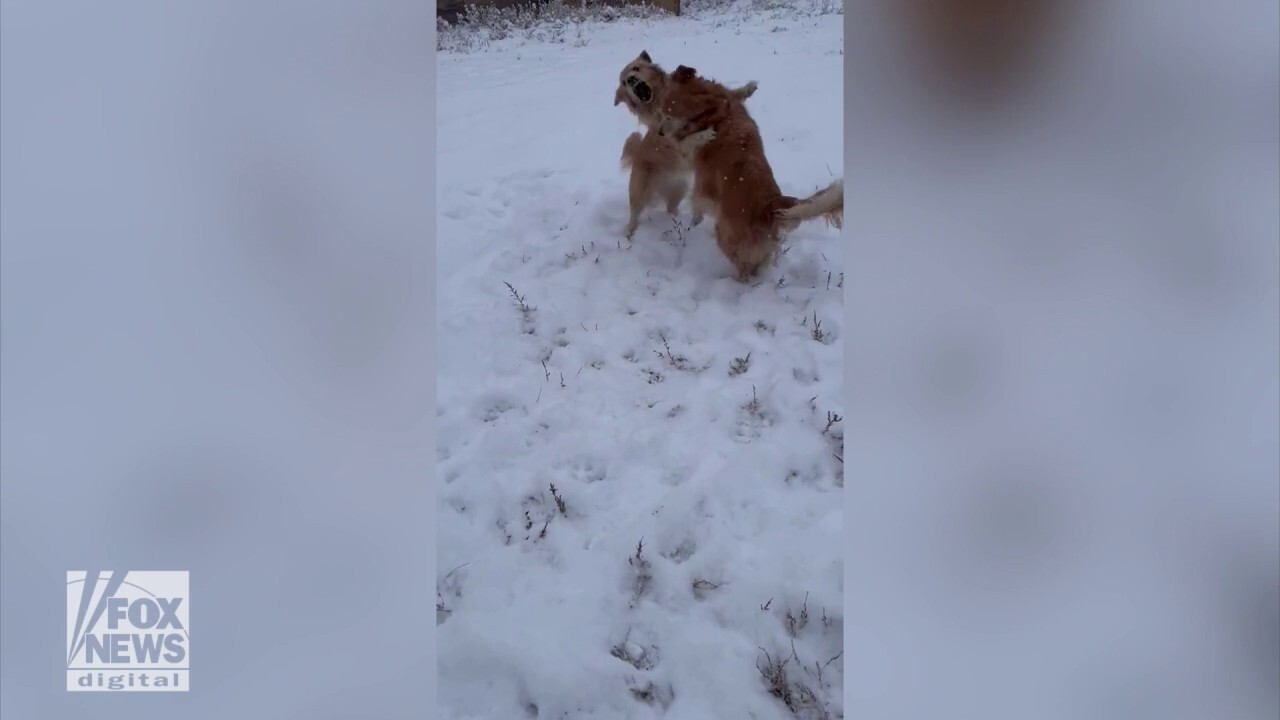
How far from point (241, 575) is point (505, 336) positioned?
1446mm

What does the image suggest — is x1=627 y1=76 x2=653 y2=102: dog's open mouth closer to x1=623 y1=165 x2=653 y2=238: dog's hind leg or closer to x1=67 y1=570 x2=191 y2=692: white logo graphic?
x1=623 y1=165 x2=653 y2=238: dog's hind leg

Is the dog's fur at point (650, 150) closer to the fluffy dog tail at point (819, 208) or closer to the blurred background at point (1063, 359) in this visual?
the fluffy dog tail at point (819, 208)

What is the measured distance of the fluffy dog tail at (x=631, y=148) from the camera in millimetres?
3137

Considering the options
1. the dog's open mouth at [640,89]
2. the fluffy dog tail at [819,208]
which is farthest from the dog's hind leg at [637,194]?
the fluffy dog tail at [819,208]

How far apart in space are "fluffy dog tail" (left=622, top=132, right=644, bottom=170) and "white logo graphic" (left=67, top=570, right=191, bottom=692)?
2566mm

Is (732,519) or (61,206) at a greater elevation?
(61,206)

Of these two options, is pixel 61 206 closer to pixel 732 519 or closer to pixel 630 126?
pixel 732 519

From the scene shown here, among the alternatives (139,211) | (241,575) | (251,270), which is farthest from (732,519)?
(139,211)

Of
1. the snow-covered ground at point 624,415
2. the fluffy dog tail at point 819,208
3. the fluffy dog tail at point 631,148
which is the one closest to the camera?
the snow-covered ground at point 624,415

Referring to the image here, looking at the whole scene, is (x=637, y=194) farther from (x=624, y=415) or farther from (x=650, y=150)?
(x=624, y=415)

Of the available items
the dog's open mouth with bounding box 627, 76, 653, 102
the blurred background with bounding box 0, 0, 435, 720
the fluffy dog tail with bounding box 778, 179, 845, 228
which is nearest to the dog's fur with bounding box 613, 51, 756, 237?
the dog's open mouth with bounding box 627, 76, 653, 102

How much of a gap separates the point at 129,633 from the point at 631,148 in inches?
106

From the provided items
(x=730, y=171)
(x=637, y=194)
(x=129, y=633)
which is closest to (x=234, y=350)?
(x=129, y=633)

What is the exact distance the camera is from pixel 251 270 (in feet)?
3.39
